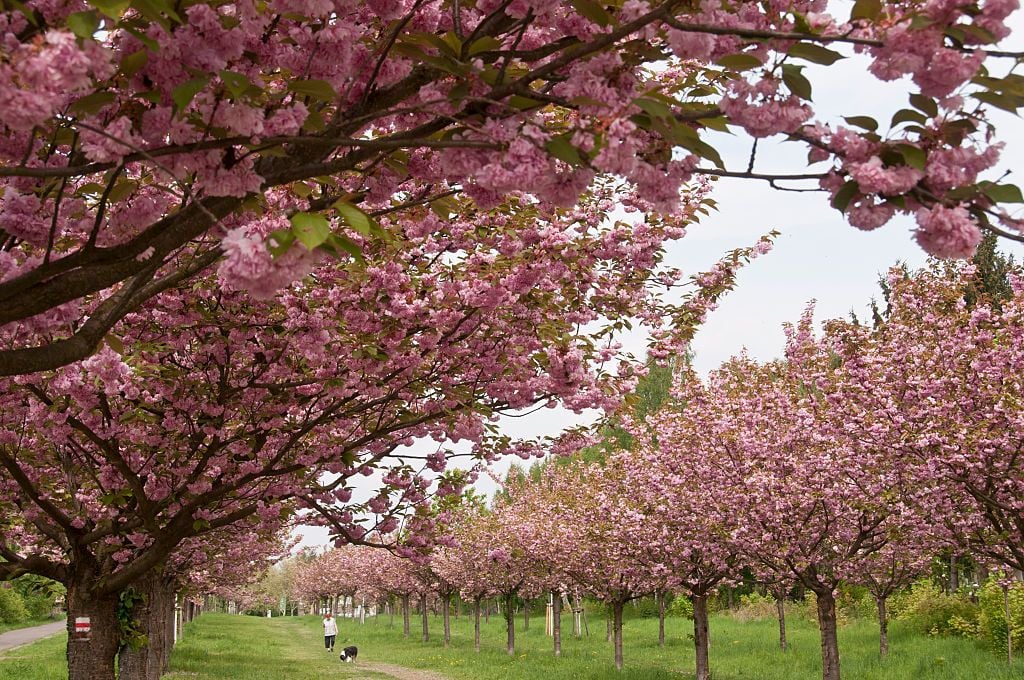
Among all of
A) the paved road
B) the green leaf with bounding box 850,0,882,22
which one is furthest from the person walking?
the green leaf with bounding box 850,0,882,22

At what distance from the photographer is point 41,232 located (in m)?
3.72

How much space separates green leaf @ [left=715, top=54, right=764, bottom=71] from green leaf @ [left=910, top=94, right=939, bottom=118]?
508mm

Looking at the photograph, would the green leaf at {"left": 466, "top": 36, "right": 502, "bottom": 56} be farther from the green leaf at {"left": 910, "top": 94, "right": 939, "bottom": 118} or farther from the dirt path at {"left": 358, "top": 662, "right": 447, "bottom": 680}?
the dirt path at {"left": 358, "top": 662, "right": 447, "bottom": 680}

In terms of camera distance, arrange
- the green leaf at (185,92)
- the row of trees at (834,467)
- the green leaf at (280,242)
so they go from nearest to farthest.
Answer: the green leaf at (280,242) < the green leaf at (185,92) < the row of trees at (834,467)

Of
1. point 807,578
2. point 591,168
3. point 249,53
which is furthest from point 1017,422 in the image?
point 249,53

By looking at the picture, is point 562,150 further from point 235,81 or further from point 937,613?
point 937,613

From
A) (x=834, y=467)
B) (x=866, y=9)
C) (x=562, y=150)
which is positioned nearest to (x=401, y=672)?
(x=834, y=467)

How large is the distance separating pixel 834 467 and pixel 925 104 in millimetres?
11964

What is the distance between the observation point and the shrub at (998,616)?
18859 mm

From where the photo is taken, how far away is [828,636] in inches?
552

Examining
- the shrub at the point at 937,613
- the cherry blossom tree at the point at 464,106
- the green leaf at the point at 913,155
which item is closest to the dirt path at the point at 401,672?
the shrub at the point at 937,613

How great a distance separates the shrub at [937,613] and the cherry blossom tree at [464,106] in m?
23.5

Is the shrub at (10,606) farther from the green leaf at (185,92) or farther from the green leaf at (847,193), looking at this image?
the green leaf at (847,193)

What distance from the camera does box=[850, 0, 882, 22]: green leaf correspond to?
102 inches
